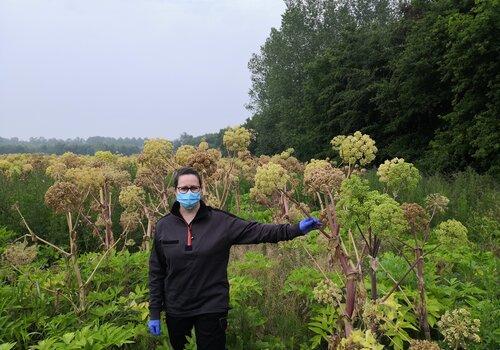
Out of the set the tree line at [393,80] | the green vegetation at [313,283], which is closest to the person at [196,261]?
the green vegetation at [313,283]

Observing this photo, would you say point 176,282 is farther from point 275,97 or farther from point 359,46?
point 275,97

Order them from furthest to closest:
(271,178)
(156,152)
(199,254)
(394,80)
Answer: (394,80) < (156,152) < (271,178) < (199,254)

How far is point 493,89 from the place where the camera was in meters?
16.7

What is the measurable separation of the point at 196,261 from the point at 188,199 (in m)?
0.49

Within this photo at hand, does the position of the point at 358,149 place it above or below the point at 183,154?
above

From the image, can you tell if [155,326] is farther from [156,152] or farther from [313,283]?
[156,152]

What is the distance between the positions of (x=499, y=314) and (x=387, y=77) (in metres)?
Answer: 25.1

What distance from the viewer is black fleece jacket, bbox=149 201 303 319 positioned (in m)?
3.41

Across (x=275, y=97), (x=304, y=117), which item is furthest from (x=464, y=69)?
(x=275, y=97)

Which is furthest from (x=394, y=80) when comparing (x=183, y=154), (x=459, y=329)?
(x=459, y=329)

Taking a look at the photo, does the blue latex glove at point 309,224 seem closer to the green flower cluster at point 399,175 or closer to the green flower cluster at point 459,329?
the green flower cluster at point 399,175

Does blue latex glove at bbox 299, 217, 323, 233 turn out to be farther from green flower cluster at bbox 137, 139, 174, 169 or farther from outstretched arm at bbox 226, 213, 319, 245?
green flower cluster at bbox 137, 139, 174, 169

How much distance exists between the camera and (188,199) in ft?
11.4

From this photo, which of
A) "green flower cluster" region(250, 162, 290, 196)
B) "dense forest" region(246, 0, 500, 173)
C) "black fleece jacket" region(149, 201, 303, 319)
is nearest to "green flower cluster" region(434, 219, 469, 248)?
"black fleece jacket" region(149, 201, 303, 319)
